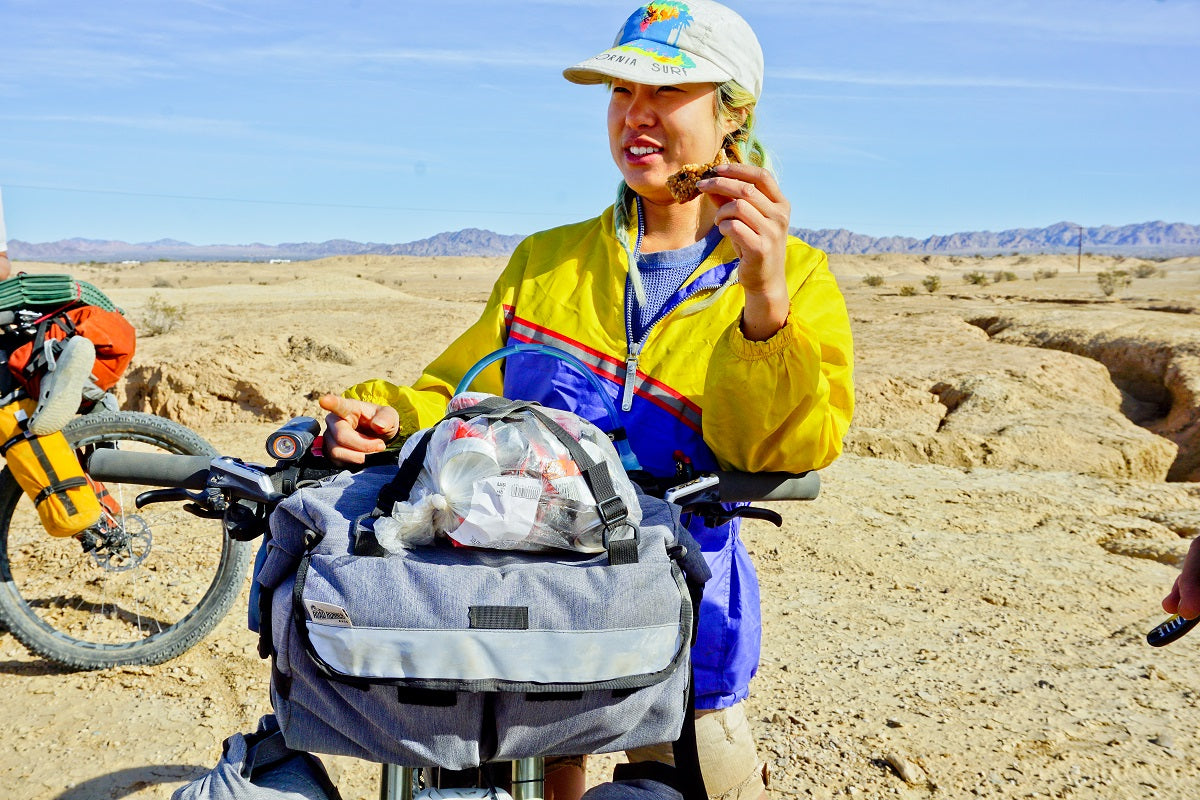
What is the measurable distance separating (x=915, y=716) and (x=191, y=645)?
2.82m

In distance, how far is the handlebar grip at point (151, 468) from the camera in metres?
1.66

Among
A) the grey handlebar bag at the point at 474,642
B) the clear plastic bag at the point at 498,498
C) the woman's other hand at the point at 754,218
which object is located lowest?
the grey handlebar bag at the point at 474,642

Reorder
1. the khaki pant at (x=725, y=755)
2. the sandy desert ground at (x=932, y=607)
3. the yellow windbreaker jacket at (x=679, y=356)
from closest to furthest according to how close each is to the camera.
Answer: the yellow windbreaker jacket at (x=679, y=356)
the khaki pant at (x=725, y=755)
the sandy desert ground at (x=932, y=607)

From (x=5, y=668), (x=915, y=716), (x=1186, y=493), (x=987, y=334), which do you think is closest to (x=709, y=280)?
(x=915, y=716)

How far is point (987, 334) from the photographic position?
13516 mm

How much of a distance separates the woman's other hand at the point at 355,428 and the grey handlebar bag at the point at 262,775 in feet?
1.36

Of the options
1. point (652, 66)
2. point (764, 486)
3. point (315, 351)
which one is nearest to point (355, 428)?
point (764, 486)

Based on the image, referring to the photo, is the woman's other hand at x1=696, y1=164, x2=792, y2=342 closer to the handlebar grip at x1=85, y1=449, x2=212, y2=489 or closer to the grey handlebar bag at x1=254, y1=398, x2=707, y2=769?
the grey handlebar bag at x1=254, y1=398, x2=707, y2=769

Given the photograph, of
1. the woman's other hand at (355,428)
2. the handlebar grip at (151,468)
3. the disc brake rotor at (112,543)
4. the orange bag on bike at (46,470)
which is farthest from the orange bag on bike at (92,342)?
the woman's other hand at (355,428)

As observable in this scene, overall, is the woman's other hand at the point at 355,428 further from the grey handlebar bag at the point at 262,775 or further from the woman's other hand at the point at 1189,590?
the woman's other hand at the point at 1189,590

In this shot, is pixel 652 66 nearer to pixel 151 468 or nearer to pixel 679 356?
pixel 679 356

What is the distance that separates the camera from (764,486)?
1649mm

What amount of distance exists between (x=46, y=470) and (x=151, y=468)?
2.51 meters

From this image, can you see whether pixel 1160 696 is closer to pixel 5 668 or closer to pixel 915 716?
pixel 915 716
